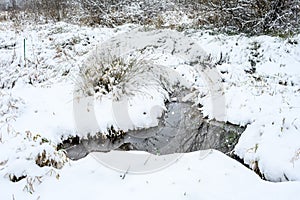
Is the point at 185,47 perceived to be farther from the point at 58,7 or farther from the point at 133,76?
the point at 58,7

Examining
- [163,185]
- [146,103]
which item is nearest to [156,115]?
[146,103]

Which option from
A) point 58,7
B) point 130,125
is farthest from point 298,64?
point 58,7

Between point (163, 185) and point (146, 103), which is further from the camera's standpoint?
point (146, 103)

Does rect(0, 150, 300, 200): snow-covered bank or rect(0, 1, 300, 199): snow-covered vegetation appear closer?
rect(0, 150, 300, 200): snow-covered bank

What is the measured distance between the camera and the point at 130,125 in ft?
13.2

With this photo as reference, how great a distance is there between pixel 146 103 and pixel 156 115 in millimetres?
269

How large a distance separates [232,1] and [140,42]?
2711 mm

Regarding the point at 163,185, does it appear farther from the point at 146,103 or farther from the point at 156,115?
the point at 146,103

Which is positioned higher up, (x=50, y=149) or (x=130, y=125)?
(x=50, y=149)

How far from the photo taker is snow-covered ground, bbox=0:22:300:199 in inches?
92.6

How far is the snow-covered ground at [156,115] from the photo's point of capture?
2352mm

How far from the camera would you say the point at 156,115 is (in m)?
4.39

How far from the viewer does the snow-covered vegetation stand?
7.88ft

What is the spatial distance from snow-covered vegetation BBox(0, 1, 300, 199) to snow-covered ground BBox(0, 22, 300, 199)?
0.5 inches
